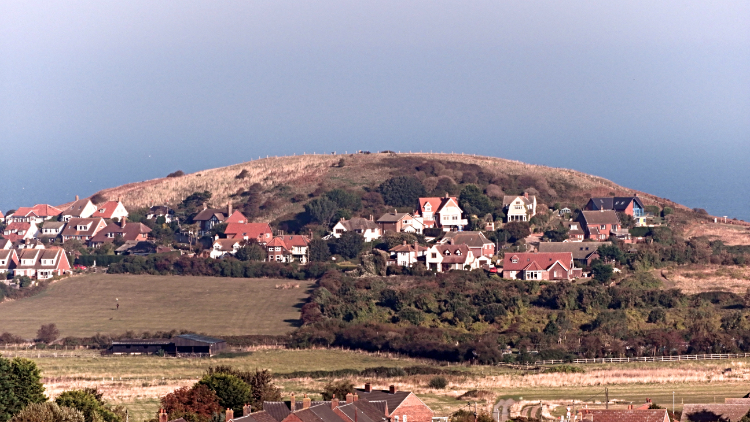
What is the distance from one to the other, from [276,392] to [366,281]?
32859mm

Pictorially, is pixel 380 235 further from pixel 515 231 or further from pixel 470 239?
pixel 515 231

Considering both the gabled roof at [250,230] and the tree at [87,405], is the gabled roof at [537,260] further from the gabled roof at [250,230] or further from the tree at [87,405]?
the tree at [87,405]

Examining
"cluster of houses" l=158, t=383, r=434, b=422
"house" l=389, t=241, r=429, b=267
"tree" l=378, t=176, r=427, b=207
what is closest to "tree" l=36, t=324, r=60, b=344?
"house" l=389, t=241, r=429, b=267

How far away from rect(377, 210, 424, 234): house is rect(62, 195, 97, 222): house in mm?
28731

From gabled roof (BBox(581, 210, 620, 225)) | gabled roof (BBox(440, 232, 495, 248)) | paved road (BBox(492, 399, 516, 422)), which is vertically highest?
gabled roof (BBox(581, 210, 620, 225))

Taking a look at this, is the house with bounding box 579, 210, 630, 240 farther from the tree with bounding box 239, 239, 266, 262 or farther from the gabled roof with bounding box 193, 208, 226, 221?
the gabled roof with bounding box 193, 208, 226, 221

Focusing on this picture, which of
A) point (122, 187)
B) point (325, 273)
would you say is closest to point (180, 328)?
point (325, 273)

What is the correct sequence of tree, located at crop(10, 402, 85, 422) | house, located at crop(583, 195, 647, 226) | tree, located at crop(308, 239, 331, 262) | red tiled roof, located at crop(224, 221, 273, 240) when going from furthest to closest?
house, located at crop(583, 195, 647, 226), red tiled roof, located at crop(224, 221, 273, 240), tree, located at crop(308, 239, 331, 262), tree, located at crop(10, 402, 85, 422)

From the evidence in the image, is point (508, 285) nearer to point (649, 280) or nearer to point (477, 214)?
point (649, 280)

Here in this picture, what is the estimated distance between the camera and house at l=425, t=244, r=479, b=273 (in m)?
81.6

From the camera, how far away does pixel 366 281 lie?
77812 mm

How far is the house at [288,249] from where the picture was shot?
87.8 m

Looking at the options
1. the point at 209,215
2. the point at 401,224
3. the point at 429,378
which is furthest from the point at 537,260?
the point at 209,215

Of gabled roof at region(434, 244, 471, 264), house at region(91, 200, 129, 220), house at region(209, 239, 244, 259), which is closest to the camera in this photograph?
gabled roof at region(434, 244, 471, 264)
